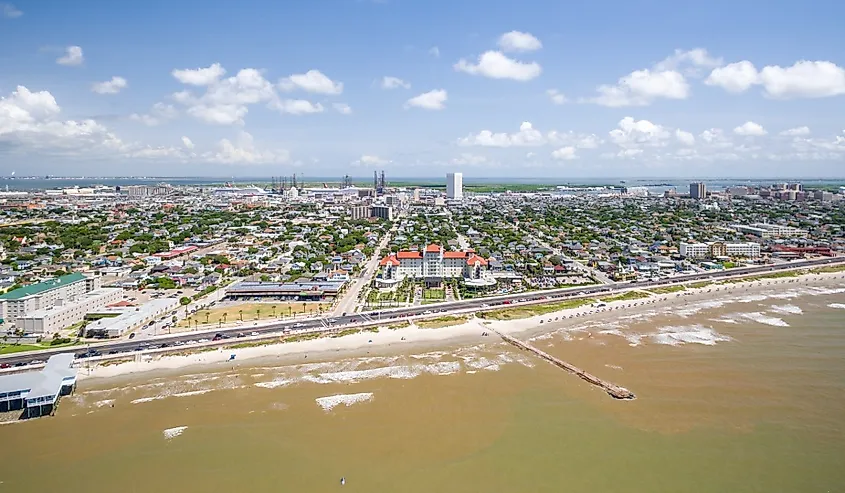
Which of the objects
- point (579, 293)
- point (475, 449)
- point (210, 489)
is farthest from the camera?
point (579, 293)

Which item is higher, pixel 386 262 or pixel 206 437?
pixel 386 262

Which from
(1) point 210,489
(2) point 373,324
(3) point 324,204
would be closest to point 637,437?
(1) point 210,489

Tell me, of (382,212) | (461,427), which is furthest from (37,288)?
(382,212)

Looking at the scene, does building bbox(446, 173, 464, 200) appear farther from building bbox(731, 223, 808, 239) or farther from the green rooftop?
the green rooftop

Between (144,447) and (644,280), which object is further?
(644,280)

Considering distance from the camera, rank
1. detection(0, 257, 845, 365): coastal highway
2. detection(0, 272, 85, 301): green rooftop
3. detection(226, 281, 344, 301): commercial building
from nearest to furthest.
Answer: detection(0, 257, 845, 365): coastal highway, detection(0, 272, 85, 301): green rooftop, detection(226, 281, 344, 301): commercial building

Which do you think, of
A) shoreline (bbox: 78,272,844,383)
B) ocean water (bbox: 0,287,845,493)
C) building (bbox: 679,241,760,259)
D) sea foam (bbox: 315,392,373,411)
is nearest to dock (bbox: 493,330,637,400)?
ocean water (bbox: 0,287,845,493)

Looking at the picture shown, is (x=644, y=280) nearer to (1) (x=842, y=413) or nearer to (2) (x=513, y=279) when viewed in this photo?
(2) (x=513, y=279)
